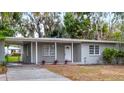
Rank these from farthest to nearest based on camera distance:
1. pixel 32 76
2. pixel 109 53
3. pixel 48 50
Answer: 1. pixel 48 50
2. pixel 109 53
3. pixel 32 76

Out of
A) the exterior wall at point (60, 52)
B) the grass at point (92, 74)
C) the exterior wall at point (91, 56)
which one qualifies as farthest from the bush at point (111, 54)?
the grass at point (92, 74)

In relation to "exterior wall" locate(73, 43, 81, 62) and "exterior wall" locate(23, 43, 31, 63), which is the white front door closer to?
"exterior wall" locate(73, 43, 81, 62)

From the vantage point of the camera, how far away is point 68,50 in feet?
95.7

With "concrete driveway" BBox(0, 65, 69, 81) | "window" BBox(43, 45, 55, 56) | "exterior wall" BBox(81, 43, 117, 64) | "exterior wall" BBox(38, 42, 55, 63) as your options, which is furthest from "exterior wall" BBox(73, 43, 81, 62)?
"concrete driveway" BBox(0, 65, 69, 81)

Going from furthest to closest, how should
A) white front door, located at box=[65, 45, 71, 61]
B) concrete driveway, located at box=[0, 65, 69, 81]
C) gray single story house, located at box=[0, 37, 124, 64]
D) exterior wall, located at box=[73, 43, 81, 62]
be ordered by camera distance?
1. white front door, located at box=[65, 45, 71, 61]
2. exterior wall, located at box=[73, 43, 81, 62]
3. gray single story house, located at box=[0, 37, 124, 64]
4. concrete driveway, located at box=[0, 65, 69, 81]

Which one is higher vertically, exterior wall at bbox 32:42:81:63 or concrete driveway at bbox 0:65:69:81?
exterior wall at bbox 32:42:81:63

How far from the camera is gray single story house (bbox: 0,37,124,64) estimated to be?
2742 cm

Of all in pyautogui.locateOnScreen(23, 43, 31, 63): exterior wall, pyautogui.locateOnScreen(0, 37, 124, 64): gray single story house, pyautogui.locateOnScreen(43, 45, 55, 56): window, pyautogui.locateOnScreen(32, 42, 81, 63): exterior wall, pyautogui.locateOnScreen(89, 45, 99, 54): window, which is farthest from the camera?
pyautogui.locateOnScreen(23, 43, 31, 63): exterior wall

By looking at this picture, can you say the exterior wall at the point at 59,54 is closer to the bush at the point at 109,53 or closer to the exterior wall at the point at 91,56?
the exterior wall at the point at 91,56

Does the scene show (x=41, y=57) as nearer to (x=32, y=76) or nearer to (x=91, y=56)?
(x=91, y=56)

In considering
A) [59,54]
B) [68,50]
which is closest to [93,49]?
[68,50]

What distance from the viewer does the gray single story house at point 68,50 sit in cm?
2742
